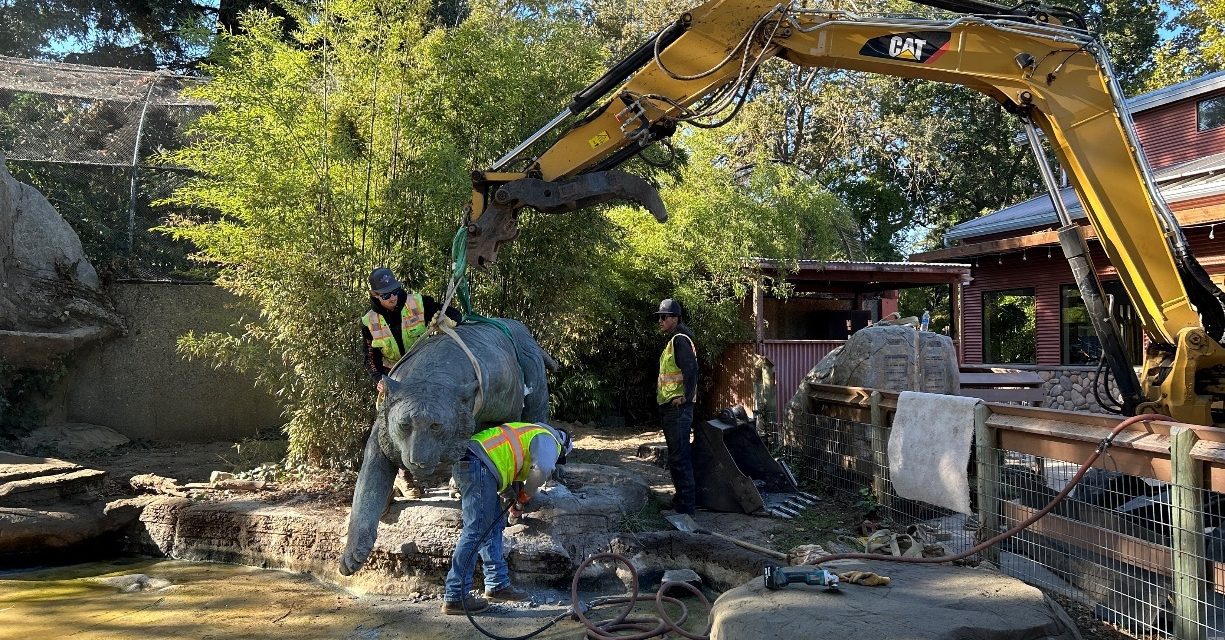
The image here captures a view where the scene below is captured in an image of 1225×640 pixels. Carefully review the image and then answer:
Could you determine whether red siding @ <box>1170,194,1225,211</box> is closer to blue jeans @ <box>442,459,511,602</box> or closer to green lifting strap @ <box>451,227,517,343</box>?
green lifting strap @ <box>451,227,517,343</box>

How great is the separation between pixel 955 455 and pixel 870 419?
1.42 metres

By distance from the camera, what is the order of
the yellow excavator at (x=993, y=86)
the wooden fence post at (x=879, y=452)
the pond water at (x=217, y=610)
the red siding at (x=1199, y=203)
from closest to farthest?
the pond water at (x=217, y=610) < the yellow excavator at (x=993, y=86) < the wooden fence post at (x=879, y=452) < the red siding at (x=1199, y=203)

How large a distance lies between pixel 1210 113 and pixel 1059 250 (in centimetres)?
313

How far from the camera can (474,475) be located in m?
4.45

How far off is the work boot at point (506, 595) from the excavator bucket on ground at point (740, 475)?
2.19m

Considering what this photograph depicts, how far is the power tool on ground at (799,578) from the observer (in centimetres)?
357

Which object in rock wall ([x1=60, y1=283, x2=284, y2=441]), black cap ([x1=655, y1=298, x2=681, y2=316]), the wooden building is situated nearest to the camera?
black cap ([x1=655, y1=298, x2=681, y2=316])

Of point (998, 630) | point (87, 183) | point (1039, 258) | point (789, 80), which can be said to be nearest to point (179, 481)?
point (87, 183)

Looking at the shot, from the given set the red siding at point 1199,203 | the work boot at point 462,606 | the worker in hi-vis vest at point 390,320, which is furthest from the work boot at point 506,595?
the red siding at point 1199,203

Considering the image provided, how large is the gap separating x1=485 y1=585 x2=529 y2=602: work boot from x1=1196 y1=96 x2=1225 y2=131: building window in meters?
14.2

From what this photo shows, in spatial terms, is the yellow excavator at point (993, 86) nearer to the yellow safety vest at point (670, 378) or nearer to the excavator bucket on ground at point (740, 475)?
the yellow safety vest at point (670, 378)

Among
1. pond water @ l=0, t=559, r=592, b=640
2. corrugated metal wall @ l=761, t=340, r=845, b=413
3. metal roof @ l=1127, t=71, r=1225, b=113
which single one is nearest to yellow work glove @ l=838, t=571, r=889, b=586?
pond water @ l=0, t=559, r=592, b=640

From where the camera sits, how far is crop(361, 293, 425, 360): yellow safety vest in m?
5.14

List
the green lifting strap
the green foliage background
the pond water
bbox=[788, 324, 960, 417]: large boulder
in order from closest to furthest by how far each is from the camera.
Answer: the pond water
the green lifting strap
the green foliage background
bbox=[788, 324, 960, 417]: large boulder
